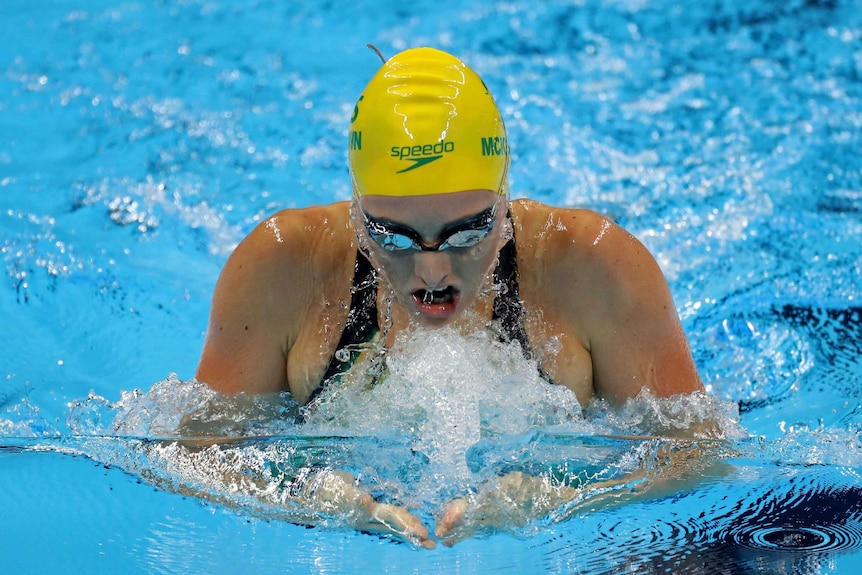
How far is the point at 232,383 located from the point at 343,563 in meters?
0.57

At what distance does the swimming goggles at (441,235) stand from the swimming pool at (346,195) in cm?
48

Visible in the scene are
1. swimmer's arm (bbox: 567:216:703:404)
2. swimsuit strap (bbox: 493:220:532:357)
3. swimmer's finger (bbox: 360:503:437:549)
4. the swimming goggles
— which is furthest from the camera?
swimsuit strap (bbox: 493:220:532:357)

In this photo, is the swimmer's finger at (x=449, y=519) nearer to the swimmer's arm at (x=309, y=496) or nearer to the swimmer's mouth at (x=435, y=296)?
the swimmer's arm at (x=309, y=496)

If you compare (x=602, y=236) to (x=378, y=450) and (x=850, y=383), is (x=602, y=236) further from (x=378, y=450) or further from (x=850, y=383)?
(x=850, y=383)

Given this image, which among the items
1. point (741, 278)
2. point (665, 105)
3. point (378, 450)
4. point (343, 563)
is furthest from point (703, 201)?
point (343, 563)

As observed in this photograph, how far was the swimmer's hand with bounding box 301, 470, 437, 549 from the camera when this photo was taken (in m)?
2.04

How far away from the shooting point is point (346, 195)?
15.0 feet

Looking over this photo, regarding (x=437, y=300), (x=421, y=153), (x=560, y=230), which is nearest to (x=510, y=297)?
(x=560, y=230)

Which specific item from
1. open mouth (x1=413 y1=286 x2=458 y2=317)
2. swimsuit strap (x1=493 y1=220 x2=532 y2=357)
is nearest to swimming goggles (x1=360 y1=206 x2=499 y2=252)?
open mouth (x1=413 y1=286 x2=458 y2=317)

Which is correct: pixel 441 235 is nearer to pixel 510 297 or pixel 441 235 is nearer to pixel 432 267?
pixel 432 267

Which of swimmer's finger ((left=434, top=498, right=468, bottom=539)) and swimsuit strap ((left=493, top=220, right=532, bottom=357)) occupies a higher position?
swimsuit strap ((left=493, top=220, right=532, bottom=357))

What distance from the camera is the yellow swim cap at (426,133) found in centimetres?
219

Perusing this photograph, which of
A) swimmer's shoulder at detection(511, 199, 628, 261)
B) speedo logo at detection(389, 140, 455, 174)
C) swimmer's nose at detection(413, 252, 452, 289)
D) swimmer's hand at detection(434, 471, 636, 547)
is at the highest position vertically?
speedo logo at detection(389, 140, 455, 174)

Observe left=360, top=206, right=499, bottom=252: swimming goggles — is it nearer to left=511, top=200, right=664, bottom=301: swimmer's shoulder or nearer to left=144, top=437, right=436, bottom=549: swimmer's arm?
left=511, top=200, right=664, bottom=301: swimmer's shoulder
